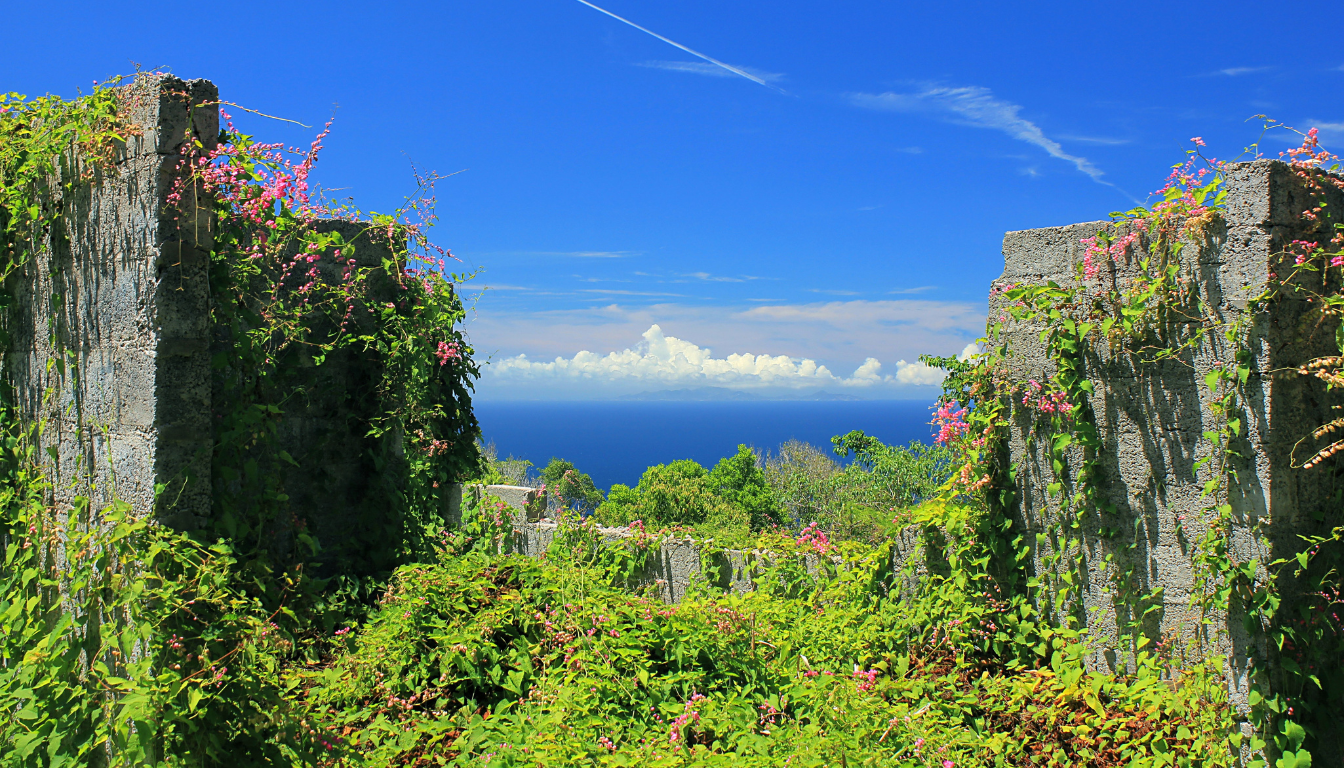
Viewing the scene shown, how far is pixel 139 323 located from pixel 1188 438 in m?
5.14

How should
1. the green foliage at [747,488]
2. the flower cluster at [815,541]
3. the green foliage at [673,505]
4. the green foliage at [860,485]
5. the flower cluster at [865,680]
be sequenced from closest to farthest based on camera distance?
the flower cluster at [865,680] < the flower cluster at [815,541] < the green foliage at [673,505] < the green foliage at [747,488] < the green foliage at [860,485]

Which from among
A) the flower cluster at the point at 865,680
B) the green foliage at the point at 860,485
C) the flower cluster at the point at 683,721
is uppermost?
the flower cluster at the point at 865,680

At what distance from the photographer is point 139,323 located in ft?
11.2

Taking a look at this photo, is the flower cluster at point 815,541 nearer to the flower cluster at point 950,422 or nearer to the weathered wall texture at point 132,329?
the flower cluster at point 950,422

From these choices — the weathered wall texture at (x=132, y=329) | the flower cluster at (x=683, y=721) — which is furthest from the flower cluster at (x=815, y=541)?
the weathered wall texture at (x=132, y=329)

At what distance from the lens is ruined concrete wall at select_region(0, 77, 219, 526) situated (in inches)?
132

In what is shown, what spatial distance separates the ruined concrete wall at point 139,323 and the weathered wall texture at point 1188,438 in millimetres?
4549

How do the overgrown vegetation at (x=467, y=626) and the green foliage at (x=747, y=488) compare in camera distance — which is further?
the green foliage at (x=747, y=488)

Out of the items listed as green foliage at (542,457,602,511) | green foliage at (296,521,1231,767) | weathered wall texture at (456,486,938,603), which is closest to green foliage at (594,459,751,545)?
weathered wall texture at (456,486,938,603)

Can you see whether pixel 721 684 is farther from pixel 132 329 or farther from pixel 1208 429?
pixel 132 329

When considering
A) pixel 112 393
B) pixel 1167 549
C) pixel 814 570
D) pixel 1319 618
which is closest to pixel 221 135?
pixel 112 393

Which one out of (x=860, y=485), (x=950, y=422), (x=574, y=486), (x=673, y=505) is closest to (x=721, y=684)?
(x=950, y=422)

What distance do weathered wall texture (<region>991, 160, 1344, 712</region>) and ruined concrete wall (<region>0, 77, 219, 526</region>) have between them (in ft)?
14.9

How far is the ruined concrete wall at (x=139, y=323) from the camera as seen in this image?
3363 millimetres
